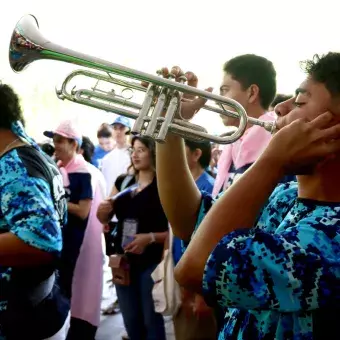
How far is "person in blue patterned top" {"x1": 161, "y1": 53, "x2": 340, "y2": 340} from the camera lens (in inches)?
41.2

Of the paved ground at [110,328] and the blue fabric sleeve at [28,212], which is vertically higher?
the blue fabric sleeve at [28,212]

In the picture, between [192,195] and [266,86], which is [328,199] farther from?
[266,86]

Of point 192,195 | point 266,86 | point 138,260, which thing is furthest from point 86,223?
point 192,195

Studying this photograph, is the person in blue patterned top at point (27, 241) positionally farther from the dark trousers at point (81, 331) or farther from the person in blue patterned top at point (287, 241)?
the dark trousers at point (81, 331)

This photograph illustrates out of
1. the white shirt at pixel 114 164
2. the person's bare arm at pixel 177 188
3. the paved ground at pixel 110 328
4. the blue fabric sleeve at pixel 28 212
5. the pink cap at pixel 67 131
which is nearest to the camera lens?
the person's bare arm at pixel 177 188

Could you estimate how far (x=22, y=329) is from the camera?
198cm

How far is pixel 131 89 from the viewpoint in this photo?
176 centimetres

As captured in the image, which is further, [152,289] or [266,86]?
[152,289]

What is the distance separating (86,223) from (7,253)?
1.87 meters

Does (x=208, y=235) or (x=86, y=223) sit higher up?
(x=208, y=235)

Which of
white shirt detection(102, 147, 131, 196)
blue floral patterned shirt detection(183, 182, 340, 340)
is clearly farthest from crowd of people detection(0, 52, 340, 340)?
white shirt detection(102, 147, 131, 196)

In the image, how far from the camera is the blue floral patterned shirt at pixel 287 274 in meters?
1.04

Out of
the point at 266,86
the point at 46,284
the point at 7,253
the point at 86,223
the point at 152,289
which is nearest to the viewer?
the point at 7,253

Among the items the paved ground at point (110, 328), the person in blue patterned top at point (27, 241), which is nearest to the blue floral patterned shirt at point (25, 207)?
the person in blue patterned top at point (27, 241)
